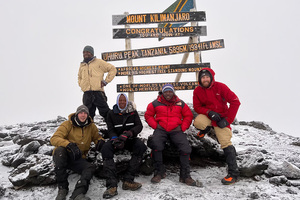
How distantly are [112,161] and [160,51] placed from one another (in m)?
6.53

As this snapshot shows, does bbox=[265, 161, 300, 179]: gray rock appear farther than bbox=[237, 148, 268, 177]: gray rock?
No

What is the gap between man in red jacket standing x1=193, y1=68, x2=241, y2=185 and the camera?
15.7 ft

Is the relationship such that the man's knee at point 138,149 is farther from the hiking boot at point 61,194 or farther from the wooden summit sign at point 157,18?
the wooden summit sign at point 157,18

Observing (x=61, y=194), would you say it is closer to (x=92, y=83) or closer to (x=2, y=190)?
(x=2, y=190)

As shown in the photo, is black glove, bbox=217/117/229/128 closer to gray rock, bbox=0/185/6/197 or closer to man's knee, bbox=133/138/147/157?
man's knee, bbox=133/138/147/157

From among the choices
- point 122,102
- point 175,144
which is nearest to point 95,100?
point 122,102

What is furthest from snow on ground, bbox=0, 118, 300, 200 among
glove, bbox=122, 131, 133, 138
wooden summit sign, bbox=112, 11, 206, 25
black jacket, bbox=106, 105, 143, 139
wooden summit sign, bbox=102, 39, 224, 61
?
wooden summit sign, bbox=112, 11, 206, 25

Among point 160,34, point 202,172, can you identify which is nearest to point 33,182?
point 202,172

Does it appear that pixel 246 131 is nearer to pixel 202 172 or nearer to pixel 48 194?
pixel 202 172

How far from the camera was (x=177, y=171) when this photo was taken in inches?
209

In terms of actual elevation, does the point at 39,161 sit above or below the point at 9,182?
above

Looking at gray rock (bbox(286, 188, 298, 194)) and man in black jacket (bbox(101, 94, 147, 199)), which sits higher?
man in black jacket (bbox(101, 94, 147, 199))

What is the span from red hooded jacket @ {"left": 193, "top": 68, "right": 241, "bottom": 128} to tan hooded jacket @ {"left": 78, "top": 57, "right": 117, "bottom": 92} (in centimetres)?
330

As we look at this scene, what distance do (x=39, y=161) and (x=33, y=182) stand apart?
57cm
